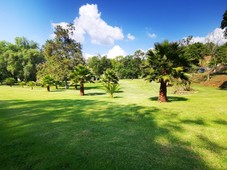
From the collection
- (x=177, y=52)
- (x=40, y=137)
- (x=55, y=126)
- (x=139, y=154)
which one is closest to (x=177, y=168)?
(x=139, y=154)

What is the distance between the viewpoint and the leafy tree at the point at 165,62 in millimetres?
15680

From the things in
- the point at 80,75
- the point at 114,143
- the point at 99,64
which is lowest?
the point at 114,143

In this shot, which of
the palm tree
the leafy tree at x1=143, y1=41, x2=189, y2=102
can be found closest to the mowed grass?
the leafy tree at x1=143, y1=41, x2=189, y2=102

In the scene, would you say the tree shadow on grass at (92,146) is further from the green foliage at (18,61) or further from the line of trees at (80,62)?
the green foliage at (18,61)

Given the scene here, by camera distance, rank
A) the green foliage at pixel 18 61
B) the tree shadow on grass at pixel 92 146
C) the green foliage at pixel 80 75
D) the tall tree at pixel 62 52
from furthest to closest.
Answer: the green foliage at pixel 18 61 → the tall tree at pixel 62 52 → the green foliage at pixel 80 75 → the tree shadow on grass at pixel 92 146

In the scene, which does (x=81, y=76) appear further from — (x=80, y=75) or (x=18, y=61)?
(x=18, y=61)

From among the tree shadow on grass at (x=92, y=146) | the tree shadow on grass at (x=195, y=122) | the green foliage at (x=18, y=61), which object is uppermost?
the green foliage at (x=18, y=61)

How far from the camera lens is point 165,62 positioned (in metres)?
15.9

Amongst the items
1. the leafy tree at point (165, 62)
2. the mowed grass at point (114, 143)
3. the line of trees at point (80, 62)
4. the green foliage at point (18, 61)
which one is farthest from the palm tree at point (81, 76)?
the green foliage at point (18, 61)

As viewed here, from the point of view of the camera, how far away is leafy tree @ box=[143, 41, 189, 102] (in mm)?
15680

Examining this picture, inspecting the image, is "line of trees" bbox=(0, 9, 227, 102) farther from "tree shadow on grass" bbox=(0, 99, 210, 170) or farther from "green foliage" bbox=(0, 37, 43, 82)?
"tree shadow on grass" bbox=(0, 99, 210, 170)

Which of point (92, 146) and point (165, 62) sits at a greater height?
point (165, 62)

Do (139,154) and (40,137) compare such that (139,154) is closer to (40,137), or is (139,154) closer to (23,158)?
(23,158)

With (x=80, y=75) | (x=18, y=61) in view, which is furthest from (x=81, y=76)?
(x=18, y=61)
